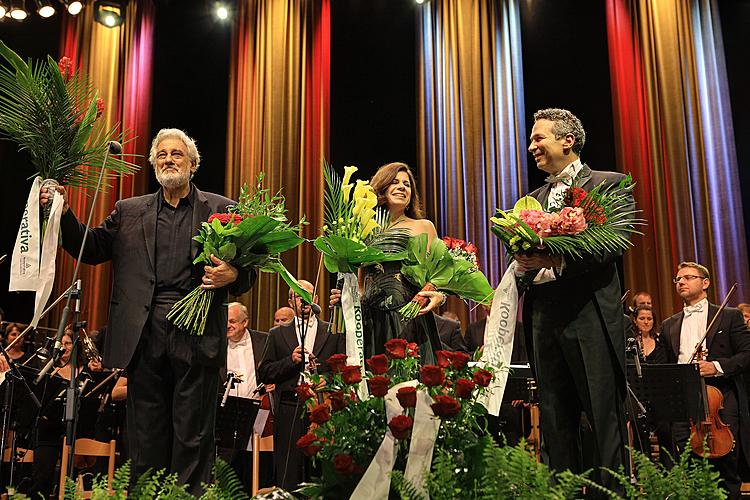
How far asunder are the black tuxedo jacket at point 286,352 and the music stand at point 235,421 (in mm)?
401

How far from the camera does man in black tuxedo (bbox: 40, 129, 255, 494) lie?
290cm

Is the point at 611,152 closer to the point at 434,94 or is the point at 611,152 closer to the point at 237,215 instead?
the point at 434,94

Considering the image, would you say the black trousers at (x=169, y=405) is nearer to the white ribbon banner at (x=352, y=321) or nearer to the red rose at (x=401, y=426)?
the white ribbon banner at (x=352, y=321)

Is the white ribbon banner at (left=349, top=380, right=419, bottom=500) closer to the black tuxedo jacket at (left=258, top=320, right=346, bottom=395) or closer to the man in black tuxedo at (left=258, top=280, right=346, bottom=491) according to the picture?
the man in black tuxedo at (left=258, top=280, right=346, bottom=491)

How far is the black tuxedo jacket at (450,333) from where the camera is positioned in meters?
6.37

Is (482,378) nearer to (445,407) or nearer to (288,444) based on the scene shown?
(445,407)

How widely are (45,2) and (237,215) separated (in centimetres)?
588

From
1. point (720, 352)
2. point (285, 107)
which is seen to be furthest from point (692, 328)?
point (285, 107)

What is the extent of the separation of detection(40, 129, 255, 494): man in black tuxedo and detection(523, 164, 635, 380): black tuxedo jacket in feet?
3.96

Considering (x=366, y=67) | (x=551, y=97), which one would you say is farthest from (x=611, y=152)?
(x=366, y=67)

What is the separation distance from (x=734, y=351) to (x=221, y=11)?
6.71 metres

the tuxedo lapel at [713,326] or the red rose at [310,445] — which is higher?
the tuxedo lapel at [713,326]

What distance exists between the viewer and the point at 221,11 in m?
9.33

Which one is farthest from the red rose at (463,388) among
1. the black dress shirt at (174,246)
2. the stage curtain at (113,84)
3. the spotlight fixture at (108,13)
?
the spotlight fixture at (108,13)
